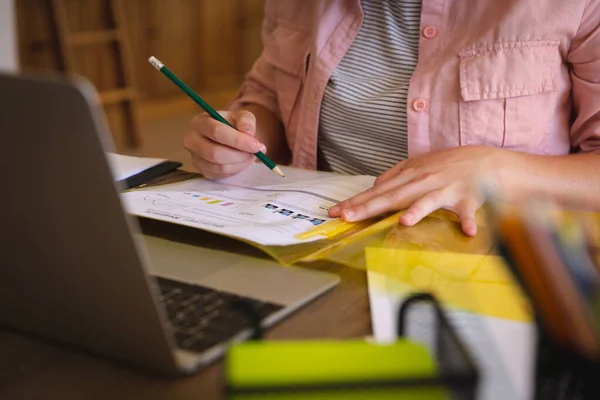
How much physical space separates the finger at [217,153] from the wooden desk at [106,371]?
427mm

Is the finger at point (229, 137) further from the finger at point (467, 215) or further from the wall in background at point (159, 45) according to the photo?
the wall in background at point (159, 45)

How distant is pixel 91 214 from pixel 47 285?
114 millimetres

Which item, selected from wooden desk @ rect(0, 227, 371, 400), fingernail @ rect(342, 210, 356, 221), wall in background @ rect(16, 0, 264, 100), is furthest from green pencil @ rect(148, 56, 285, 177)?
wall in background @ rect(16, 0, 264, 100)

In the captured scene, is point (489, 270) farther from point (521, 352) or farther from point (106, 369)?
point (106, 369)

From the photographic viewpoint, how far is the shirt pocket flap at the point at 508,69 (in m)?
1.07

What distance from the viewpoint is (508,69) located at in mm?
1081

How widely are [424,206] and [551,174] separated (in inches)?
8.5

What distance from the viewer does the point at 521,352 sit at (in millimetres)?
580

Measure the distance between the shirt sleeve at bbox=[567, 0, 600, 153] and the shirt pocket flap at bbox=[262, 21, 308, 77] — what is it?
43 cm

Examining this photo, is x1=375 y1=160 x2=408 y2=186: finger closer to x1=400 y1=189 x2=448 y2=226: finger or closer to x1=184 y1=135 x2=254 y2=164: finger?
x1=400 y1=189 x2=448 y2=226: finger

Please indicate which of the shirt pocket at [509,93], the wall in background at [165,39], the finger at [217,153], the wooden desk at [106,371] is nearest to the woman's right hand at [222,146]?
the finger at [217,153]

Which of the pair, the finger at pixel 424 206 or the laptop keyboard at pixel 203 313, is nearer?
the laptop keyboard at pixel 203 313

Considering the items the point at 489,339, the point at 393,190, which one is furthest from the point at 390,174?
the point at 489,339

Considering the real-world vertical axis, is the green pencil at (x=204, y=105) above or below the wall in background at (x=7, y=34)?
above
